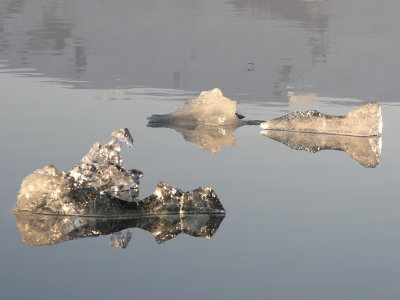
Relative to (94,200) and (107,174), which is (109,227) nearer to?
(94,200)

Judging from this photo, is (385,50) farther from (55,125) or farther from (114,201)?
(114,201)

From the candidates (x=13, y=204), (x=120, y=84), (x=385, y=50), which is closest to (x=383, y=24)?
(x=385, y=50)

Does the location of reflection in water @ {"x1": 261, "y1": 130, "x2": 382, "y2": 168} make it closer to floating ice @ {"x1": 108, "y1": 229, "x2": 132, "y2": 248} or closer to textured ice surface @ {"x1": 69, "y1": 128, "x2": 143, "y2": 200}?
textured ice surface @ {"x1": 69, "y1": 128, "x2": 143, "y2": 200}

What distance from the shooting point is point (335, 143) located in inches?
1575

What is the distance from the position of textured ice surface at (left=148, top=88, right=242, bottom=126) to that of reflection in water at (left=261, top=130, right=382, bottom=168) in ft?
6.73

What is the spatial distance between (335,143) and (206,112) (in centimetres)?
520

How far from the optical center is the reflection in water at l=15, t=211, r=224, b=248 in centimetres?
2689

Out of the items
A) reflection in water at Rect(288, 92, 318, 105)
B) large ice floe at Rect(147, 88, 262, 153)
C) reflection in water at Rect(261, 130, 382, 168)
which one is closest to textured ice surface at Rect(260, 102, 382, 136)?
reflection in water at Rect(261, 130, 382, 168)

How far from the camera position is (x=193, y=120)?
43.5 m

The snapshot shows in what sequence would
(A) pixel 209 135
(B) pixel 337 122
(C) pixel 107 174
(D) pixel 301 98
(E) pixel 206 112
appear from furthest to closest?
(D) pixel 301 98
(E) pixel 206 112
(B) pixel 337 122
(A) pixel 209 135
(C) pixel 107 174

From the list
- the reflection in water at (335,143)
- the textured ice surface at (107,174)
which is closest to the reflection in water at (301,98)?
the reflection in water at (335,143)

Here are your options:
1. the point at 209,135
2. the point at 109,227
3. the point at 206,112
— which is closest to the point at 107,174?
the point at 109,227

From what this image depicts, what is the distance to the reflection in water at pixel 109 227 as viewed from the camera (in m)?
26.9

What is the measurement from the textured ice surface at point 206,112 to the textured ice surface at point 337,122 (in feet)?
4.95
